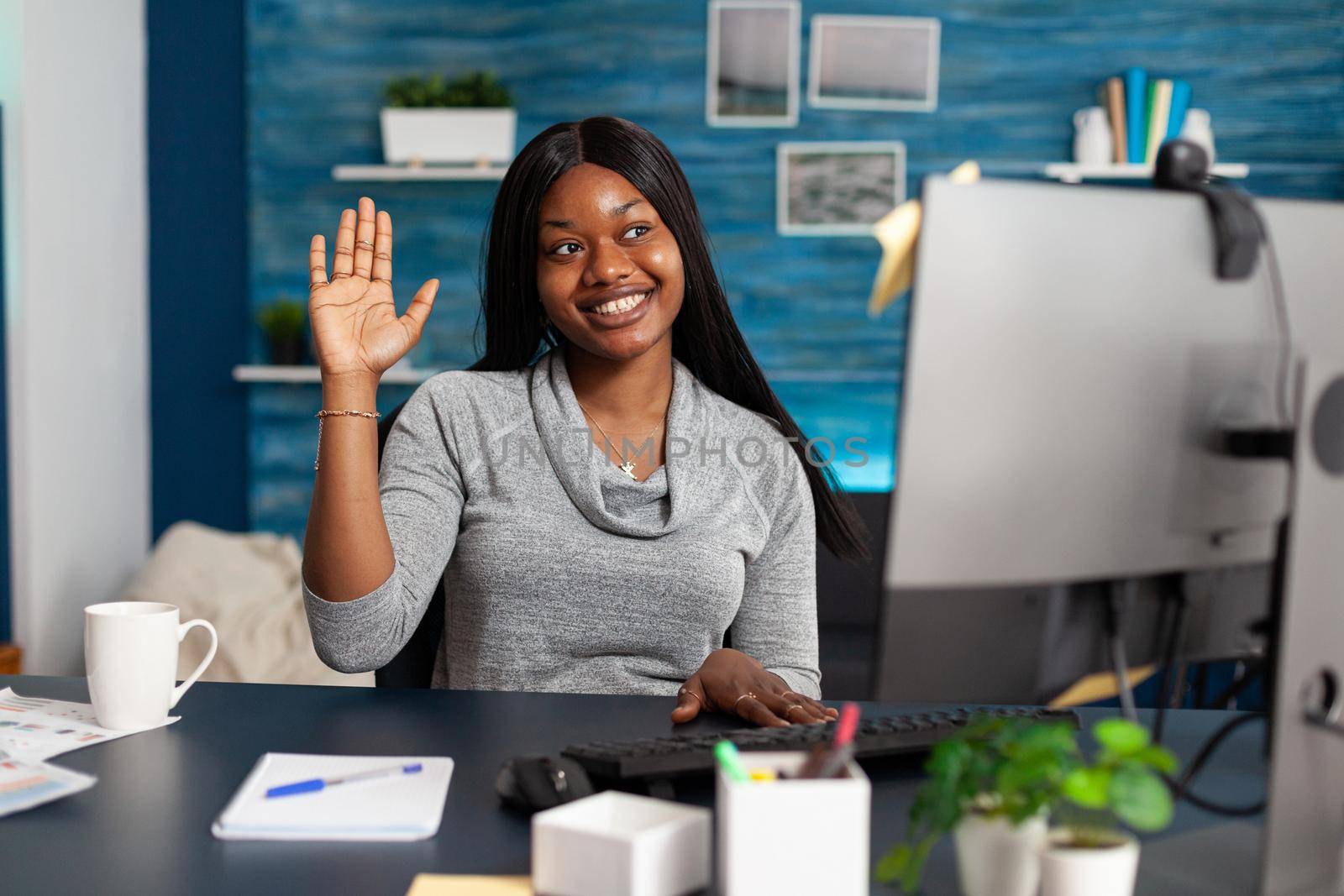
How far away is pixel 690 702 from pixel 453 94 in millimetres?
2781

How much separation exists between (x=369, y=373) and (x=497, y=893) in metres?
0.65

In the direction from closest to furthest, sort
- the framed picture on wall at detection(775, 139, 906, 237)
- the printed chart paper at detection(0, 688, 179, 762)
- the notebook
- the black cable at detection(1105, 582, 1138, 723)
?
the black cable at detection(1105, 582, 1138, 723) → the notebook → the printed chart paper at detection(0, 688, 179, 762) → the framed picture on wall at detection(775, 139, 906, 237)

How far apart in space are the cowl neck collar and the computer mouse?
0.59 m

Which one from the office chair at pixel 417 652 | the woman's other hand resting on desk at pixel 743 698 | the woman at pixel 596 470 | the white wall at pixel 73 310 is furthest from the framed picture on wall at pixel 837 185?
the woman's other hand resting on desk at pixel 743 698

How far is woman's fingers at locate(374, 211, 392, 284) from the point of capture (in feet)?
4.20

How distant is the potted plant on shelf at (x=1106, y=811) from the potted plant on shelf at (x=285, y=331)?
325 cm

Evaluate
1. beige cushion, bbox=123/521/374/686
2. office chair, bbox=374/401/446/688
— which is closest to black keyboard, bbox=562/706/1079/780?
office chair, bbox=374/401/446/688

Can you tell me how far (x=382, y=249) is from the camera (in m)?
1.29

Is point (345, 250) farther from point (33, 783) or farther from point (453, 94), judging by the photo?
point (453, 94)

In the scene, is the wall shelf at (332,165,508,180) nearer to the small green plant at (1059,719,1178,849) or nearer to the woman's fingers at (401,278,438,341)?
the woman's fingers at (401,278,438,341)

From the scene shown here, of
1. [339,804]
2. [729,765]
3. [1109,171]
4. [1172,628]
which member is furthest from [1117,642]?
[1109,171]

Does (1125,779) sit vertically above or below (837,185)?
below

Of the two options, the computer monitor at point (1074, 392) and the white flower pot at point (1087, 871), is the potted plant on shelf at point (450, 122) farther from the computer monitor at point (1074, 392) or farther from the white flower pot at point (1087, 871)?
the white flower pot at point (1087, 871)

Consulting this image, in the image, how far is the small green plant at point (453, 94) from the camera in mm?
3438
